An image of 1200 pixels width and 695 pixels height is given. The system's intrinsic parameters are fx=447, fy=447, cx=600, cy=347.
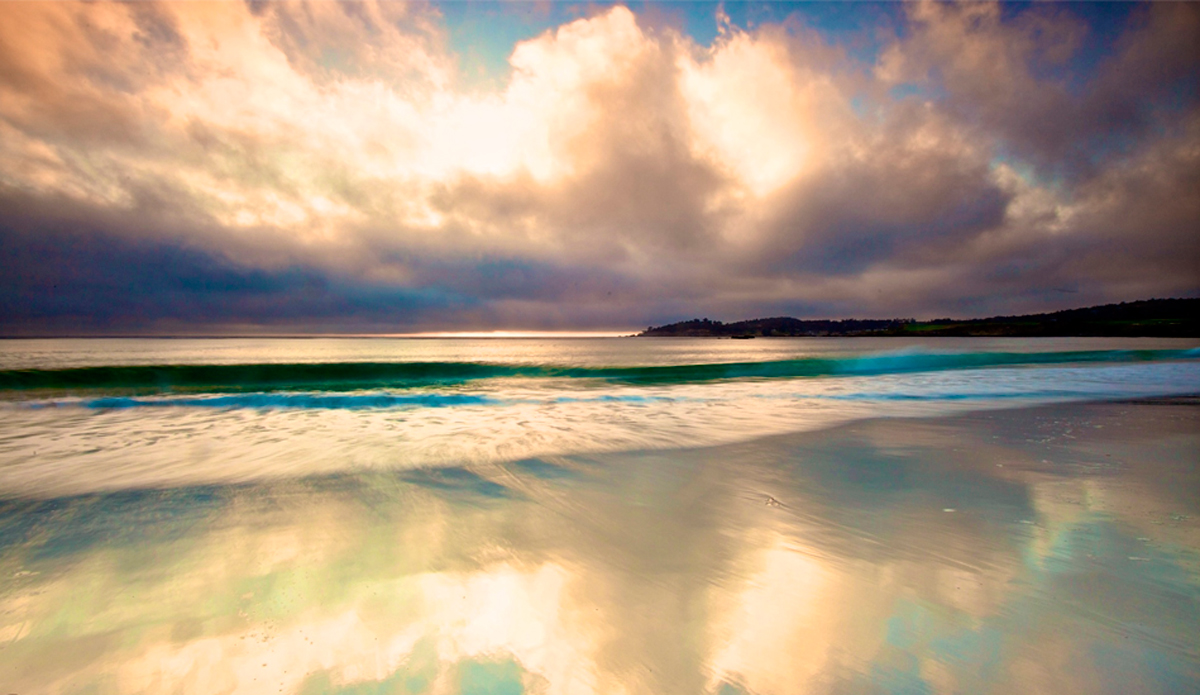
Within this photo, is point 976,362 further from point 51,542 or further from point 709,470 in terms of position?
point 51,542

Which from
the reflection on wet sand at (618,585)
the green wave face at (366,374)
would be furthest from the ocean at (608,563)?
the green wave face at (366,374)

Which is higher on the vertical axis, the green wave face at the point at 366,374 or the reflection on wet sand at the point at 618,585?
the reflection on wet sand at the point at 618,585

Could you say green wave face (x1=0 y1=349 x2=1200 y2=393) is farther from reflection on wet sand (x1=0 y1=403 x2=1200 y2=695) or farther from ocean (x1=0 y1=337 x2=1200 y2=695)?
reflection on wet sand (x1=0 y1=403 x2=1200 y2=695)

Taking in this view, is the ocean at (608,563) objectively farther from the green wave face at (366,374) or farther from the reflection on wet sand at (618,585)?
the green wave face at (366,374)

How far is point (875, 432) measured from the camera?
6543 millimetres

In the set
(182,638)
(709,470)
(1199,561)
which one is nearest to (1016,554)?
(1199,561)

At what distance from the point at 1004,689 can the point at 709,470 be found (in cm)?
304

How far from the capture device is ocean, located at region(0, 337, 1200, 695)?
5.71 ft

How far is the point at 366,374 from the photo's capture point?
59.4ft

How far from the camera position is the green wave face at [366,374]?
14.4 meters

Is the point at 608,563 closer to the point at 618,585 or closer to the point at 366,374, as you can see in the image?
the point at 618,585

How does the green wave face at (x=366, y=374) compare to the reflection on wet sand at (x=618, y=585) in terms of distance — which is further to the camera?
the green wave face at (x=366, y=374)

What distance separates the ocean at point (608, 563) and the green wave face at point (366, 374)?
10054 millimetres

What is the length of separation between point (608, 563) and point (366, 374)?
716 inches
